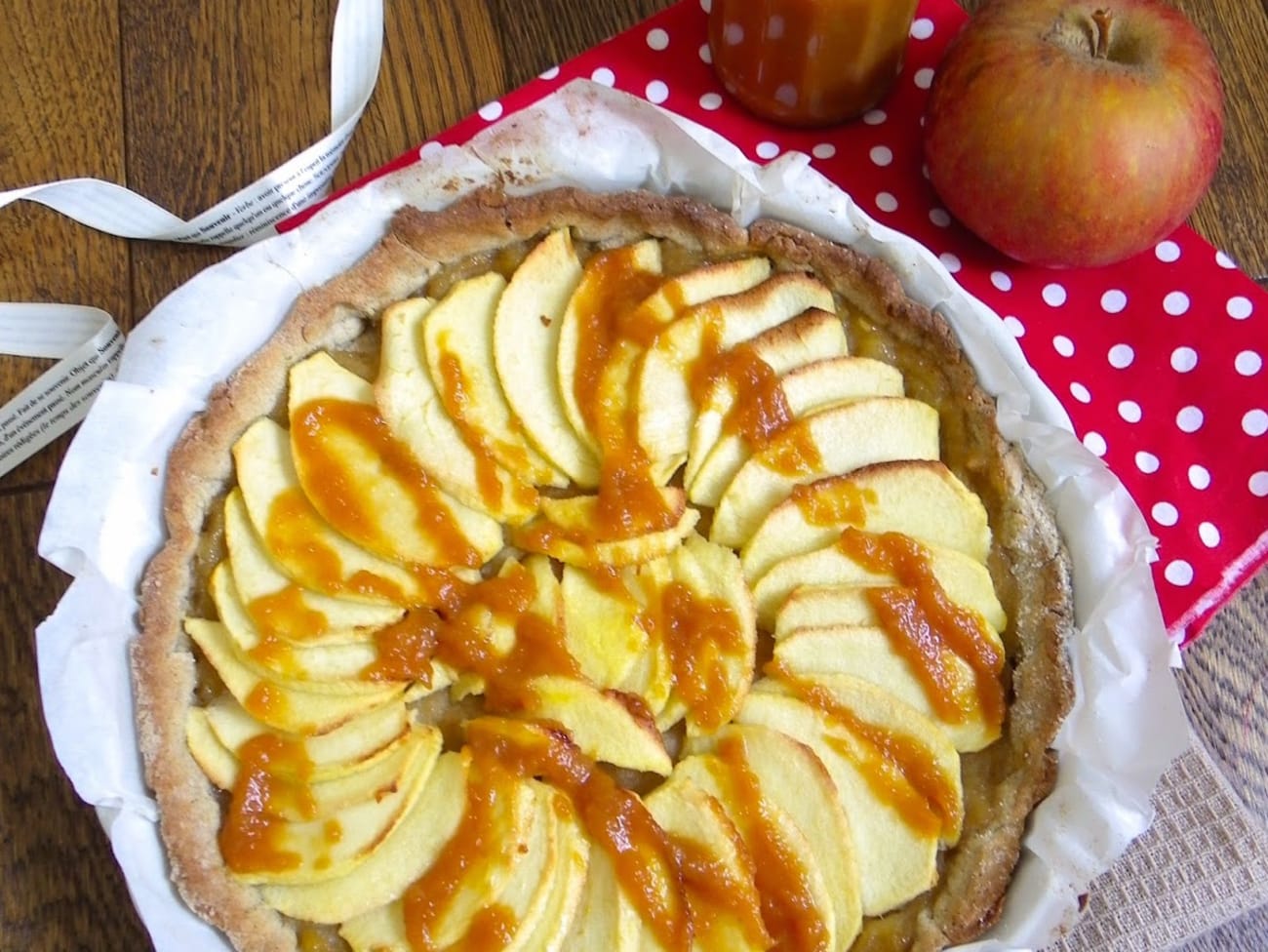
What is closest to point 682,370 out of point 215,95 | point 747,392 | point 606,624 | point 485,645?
point 747,392

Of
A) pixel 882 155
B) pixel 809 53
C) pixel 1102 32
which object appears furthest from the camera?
pixel 882 155

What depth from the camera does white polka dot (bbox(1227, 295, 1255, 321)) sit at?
2.29 m

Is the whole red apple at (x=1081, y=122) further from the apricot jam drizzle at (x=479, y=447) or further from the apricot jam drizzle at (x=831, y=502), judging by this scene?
the apricot jam drizzle at (x=479, y=447)

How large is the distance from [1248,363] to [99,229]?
92.5 inches

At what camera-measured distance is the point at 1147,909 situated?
80.2 inches

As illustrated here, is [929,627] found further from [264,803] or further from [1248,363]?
[264,803]

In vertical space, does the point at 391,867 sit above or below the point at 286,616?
below

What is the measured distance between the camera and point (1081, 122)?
2.04 m

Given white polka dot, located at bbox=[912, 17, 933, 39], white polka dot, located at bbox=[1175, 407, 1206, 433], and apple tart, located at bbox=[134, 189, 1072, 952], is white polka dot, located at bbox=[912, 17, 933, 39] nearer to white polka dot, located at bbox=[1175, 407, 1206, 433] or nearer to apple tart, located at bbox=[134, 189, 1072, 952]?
apple tart, located at bbox=[134, 189, 1072, 952]

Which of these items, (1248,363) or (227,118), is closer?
(1248,363)

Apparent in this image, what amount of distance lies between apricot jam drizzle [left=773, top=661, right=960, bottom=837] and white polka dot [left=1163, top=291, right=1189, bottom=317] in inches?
43.3

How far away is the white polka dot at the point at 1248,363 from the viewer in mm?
2266

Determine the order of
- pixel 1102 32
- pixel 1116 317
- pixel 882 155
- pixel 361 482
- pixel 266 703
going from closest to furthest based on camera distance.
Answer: pixel 266 703 → pixel 361 482 → pixel 1102 32 → pixel 1116 317 → pixel 882 155

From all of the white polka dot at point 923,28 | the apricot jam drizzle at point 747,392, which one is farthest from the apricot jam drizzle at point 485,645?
the white polka dot at point 923,28
